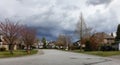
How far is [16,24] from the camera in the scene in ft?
182

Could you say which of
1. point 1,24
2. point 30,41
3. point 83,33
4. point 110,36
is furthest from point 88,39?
point 110,36

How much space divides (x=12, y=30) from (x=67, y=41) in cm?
9853

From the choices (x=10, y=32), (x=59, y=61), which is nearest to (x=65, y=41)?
(x=10, y=32)

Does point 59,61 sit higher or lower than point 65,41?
lower

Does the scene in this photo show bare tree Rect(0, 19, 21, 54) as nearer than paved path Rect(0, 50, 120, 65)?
No

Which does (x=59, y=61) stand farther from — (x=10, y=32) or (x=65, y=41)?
(x=65, y=41)

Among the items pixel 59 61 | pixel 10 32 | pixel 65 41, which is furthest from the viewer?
pixel 65 41

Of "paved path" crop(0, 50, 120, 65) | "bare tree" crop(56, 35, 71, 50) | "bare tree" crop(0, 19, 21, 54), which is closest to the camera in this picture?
"paved path" crop(0, 50, 120, 65)

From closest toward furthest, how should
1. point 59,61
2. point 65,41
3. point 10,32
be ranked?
1. point 59,61
2. point 10,32
3. point 65,41

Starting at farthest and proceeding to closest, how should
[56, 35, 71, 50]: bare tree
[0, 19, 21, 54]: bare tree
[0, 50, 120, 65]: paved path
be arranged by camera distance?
[56, 35, 71, 50]: bare tree
[0, 19, 21, 54]: bare tree
[0, 50, 120, 65]: paved path

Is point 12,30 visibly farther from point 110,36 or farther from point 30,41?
point 110,36

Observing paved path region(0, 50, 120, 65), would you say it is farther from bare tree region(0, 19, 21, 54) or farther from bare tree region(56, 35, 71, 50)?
bare tree region(56, 35, 71, 50)

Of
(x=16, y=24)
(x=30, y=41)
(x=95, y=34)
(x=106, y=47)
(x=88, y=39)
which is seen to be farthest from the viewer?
(x=95, y=34)

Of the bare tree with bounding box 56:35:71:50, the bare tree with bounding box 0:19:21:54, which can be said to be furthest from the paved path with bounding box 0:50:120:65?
the bare tree with bounding box 56:35:71:50
